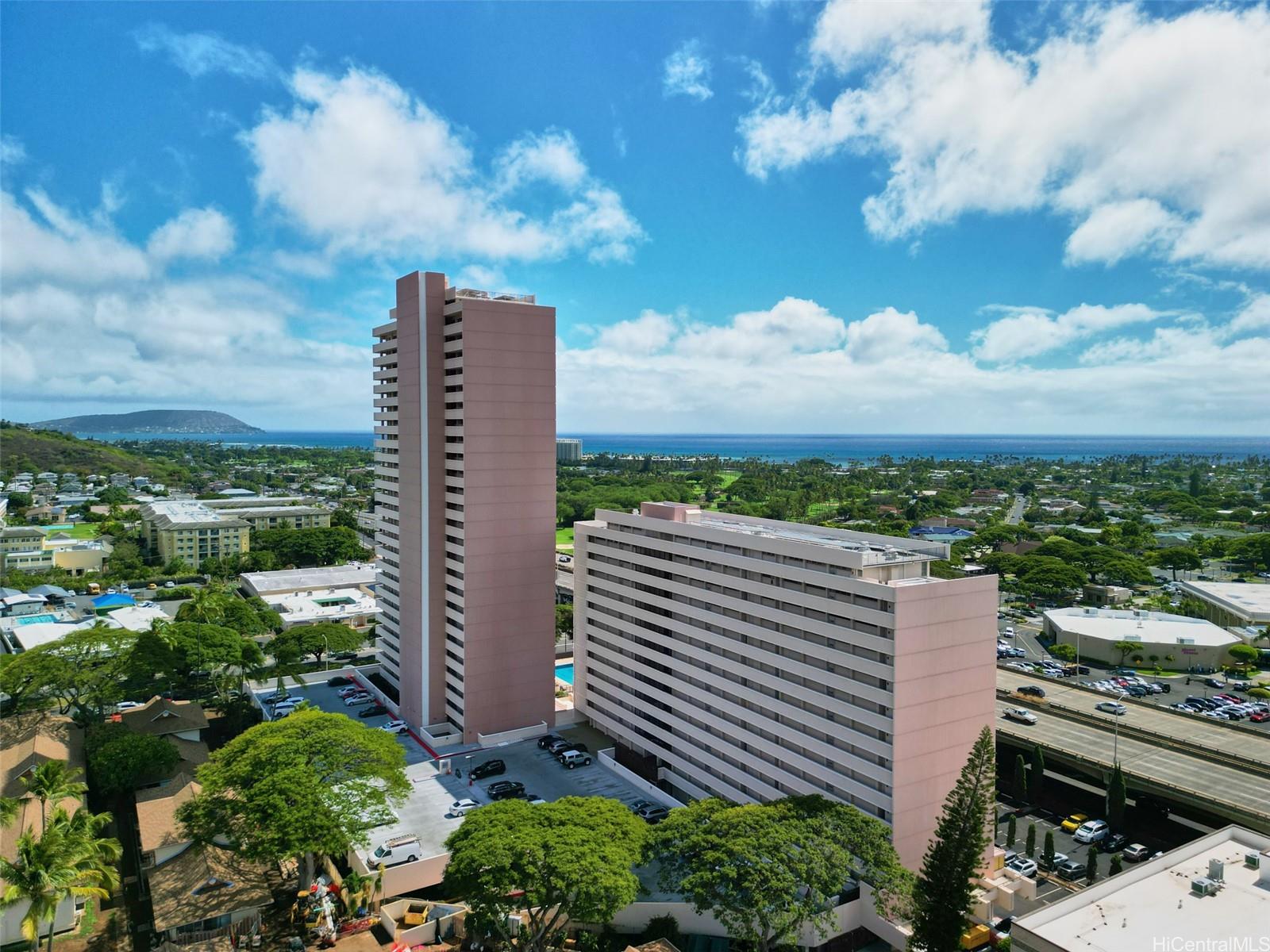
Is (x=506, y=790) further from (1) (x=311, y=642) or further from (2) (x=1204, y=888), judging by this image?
(2) (x=1204, y=888)

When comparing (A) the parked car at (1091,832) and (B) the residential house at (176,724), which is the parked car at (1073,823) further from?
(B) the residential house at (176,724)

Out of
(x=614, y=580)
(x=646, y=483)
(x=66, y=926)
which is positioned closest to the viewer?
(x=66, y=926)

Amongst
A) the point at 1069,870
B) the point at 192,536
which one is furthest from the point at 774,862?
the point at 192,536

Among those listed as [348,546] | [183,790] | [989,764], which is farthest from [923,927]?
[348,546]

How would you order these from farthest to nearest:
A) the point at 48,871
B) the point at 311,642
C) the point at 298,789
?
the point at 311,642, the point at 298,789, the point at 48,871

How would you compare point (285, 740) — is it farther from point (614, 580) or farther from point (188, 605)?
point (188, 605)

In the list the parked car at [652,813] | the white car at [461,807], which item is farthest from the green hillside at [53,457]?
the parked car at [652,813]
